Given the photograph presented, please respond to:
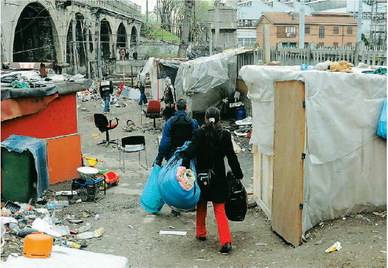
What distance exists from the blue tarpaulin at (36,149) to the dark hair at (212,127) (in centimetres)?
344

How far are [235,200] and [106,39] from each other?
5226 cm

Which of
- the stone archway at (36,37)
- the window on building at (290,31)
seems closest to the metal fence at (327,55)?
the stone archway at (36,37)

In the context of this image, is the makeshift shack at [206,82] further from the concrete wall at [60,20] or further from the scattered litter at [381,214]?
the concrete wall at [60,20]

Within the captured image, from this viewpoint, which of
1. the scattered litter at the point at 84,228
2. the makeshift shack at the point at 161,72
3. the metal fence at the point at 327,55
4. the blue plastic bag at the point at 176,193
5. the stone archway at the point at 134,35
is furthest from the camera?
the stone archway at the point at 134,35

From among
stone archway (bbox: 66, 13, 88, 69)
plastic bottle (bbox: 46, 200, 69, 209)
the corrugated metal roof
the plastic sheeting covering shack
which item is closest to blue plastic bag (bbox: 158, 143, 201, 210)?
plastic bottle (bbox: 46, 200, 69, 209)

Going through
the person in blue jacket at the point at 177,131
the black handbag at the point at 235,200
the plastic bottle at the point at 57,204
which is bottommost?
the plastic bottle at the point at 57,204

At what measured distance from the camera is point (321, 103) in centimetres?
609

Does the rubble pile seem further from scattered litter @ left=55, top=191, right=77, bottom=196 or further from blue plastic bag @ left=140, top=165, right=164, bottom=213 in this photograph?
blue plastic bag @ left=140, top=165, right=164, bottom=213

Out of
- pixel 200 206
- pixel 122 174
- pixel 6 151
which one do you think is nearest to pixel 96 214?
pixel 6 151

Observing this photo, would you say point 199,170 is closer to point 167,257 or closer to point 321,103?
point 167,257

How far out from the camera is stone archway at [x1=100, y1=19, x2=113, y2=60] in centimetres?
5438

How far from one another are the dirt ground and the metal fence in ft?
22.0

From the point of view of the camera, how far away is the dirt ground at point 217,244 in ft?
18.5

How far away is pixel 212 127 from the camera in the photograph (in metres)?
6.15
